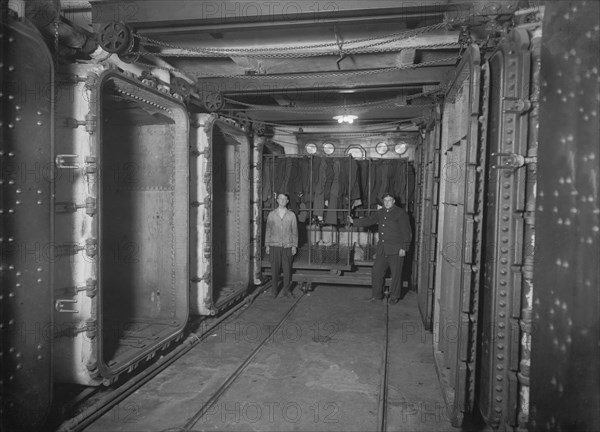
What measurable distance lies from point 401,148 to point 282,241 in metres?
4.46

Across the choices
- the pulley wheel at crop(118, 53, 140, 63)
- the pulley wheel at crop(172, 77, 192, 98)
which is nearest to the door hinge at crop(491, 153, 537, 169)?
the pulley wheel at crop(118, 53, 140, 63)

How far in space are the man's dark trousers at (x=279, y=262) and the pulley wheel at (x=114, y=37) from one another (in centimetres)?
546

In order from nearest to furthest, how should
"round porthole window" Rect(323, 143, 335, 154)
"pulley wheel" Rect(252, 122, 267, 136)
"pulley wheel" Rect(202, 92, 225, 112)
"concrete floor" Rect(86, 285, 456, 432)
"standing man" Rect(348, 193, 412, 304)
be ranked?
"concrete floor" Rect(86, 285, 456, 432), "pulley wheel" Rect(202, 92, 225, 112), "standing man" Rect(348, 193, 412, 304), "pulley wheel" Rect(252, 122, 267, 136), "round porthole window" Rect(323, 143, 335, 154)

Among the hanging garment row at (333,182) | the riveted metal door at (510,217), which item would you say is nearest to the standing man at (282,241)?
the hanging garment row at (333,182)

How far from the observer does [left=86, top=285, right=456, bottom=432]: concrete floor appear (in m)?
3.94

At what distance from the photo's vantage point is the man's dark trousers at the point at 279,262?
28.8 ft

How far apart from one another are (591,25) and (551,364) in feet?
5.74

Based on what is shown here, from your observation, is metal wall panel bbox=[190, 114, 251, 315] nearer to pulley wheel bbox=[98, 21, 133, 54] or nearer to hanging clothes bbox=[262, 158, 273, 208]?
hanging clothes bbox=[262, 158, 273, 208]

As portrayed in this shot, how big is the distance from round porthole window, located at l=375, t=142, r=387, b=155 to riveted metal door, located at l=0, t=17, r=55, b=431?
8750mm

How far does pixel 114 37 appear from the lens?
158 inches

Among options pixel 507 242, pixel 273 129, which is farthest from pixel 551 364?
pixel 273 129

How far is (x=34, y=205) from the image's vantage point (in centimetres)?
315

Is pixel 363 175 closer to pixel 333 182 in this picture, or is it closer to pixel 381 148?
pixel 333 182

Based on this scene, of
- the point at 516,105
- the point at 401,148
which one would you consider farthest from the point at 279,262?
the point at 516,105
